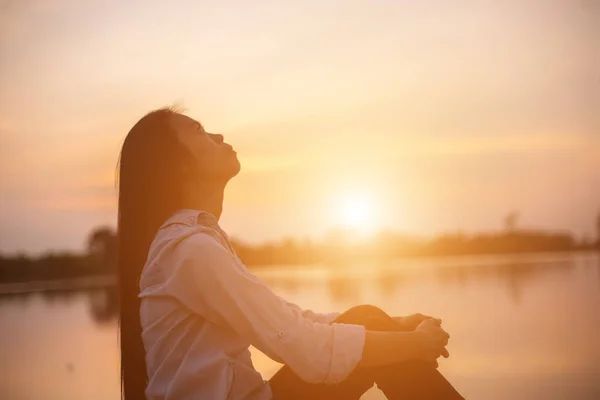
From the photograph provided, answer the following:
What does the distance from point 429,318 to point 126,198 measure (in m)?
0.90

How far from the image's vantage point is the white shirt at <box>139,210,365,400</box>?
1.91m

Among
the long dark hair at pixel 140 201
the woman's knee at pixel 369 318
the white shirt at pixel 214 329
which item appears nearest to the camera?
the white shirt at pixel 214 329

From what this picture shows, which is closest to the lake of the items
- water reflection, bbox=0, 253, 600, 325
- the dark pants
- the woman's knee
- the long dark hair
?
water reflection, bbox=0, 253, 600, 325

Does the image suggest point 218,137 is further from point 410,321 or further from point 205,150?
point 410,321

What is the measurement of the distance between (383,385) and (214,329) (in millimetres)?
498

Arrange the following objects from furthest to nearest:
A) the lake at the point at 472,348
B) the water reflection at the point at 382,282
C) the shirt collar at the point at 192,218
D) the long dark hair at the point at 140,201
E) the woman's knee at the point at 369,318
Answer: the water reflection at the point at 382,282 → the lake at the point at 472,348 → the woman's knee at the point at 369,318 → the long dark hair at the point at 140,201 → the shirt collar at the point at 192,218

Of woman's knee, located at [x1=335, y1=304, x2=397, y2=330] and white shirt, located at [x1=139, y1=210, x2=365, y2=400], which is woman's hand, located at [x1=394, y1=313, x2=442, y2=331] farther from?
white shirt, located at [x1=139, y1=210, x2=365, y2=400]

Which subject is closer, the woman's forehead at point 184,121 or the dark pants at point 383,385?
the dark pants at point 383,385

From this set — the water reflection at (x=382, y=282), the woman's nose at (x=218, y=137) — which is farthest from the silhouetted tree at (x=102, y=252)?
the woman's nose at (x=218, y=137)

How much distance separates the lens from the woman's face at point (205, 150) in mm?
2219

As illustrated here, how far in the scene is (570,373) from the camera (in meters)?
5.20

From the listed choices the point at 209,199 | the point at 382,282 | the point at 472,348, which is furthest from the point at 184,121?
the point at 382,282

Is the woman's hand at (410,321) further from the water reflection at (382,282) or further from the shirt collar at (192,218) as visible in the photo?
the water reflection at (382,282)

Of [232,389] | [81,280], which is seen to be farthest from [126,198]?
[81,280]
